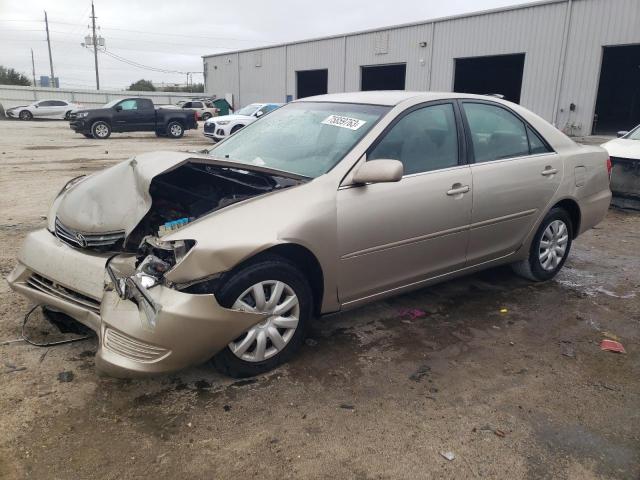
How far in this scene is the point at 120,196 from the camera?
3.32 metres

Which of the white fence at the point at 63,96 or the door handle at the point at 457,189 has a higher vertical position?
the white fence at the point at 63,96

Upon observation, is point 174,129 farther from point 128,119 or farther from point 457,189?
point 457,189

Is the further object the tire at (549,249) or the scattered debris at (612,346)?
the tire at (549,249)

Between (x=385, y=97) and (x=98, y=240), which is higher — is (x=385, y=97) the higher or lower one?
the higher one

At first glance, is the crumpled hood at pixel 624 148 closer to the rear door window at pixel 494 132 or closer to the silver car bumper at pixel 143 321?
the rear door window at pixel 494 132

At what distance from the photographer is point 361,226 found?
331 cm

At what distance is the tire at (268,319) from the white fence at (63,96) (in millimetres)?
40692

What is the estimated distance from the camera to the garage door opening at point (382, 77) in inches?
1146

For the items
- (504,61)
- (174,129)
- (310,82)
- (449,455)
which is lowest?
(449,455)

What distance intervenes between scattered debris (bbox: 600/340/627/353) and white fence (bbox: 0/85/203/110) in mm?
41206

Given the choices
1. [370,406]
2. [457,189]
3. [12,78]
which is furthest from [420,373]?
[12,78]

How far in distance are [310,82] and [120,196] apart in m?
32.2

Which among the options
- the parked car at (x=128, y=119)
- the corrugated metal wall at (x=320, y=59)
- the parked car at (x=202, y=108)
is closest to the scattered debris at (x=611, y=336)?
the parked car at (x=128, y=119)

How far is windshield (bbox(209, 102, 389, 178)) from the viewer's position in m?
3.53
